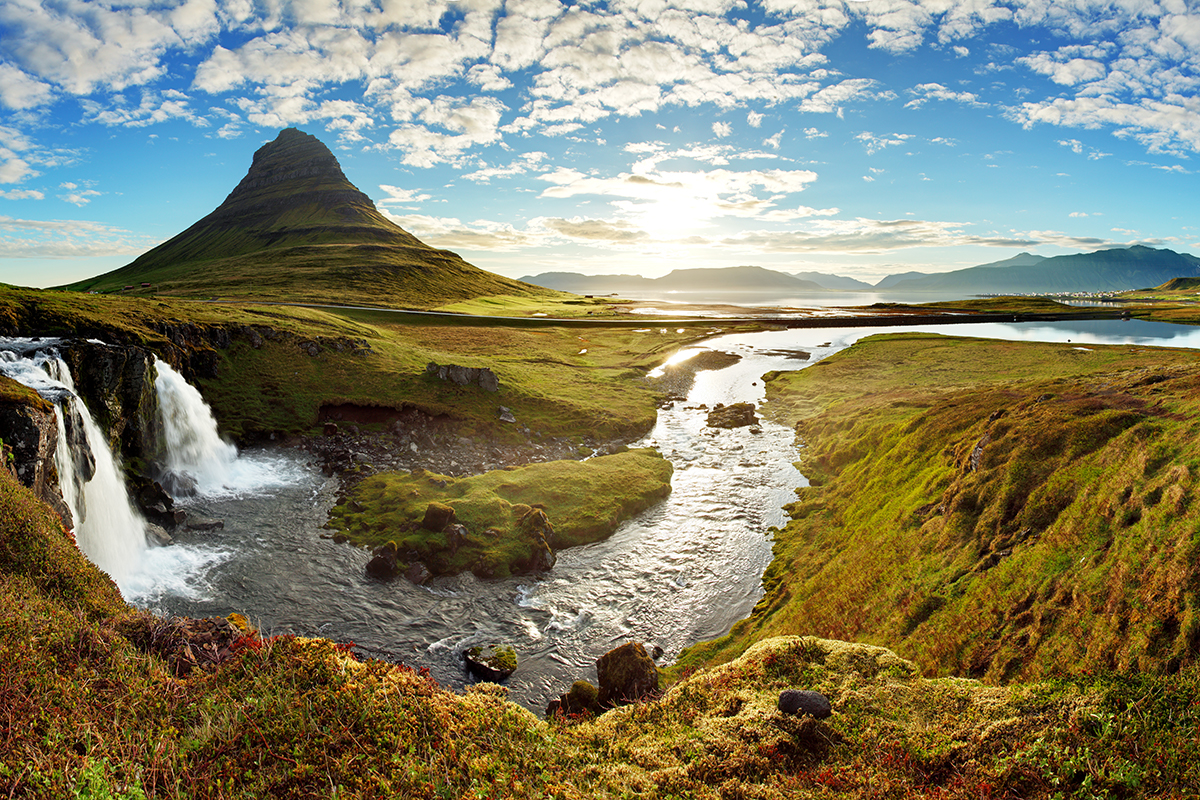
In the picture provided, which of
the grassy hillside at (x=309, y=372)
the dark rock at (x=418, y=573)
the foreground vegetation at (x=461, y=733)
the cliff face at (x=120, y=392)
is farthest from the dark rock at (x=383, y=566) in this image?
the grassy hillside at (x=309, y=372)

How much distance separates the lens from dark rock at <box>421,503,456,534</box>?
102 feet

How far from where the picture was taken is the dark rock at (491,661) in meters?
21.3

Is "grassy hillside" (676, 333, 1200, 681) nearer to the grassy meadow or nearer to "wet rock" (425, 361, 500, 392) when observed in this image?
the grassy meadow

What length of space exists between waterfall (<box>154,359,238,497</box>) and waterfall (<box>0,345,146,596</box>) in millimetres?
4917

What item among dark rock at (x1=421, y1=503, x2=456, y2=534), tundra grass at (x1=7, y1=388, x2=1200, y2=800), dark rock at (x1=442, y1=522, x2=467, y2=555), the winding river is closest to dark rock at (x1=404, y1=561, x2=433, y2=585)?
the winding river

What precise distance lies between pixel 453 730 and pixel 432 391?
48271 millimetres

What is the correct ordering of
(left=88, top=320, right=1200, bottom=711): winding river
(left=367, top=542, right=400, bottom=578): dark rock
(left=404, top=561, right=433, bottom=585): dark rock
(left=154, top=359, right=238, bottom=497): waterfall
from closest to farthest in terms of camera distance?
(left=88, top=320, right=1200, bottom=711): winding river < (left=404, top=561, right=433, bottom=585): dark rock < (left=367, top=542, right=400, bottom=578): dark rock < (left=154, top=359, right=238, bottom=497): waterfall

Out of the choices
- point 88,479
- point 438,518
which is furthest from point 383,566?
point 88,479

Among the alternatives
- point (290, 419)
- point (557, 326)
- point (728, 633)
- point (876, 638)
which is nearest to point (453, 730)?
point (876, 638)

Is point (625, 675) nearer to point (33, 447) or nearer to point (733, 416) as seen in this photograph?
point (33, 447)

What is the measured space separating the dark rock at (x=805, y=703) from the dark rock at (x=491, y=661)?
479 inches

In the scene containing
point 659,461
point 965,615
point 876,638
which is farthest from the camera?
point 659,461

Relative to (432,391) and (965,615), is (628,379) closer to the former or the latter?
(432,391)

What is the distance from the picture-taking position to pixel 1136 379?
85.4ft
